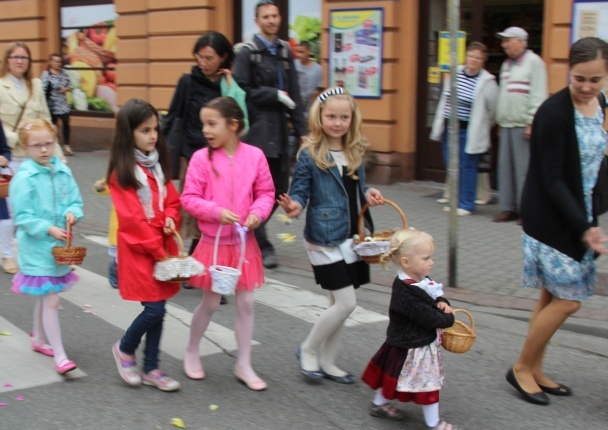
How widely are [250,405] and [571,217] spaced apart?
194cm

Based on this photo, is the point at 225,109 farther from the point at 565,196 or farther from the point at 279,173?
the point at 279,173

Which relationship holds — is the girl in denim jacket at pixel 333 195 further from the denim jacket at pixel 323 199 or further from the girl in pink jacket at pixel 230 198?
the girl in pink jacket at pixel 230 198

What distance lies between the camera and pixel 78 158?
15148 mm

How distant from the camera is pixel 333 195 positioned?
14.5 ft

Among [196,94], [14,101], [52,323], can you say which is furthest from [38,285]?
[14,101]

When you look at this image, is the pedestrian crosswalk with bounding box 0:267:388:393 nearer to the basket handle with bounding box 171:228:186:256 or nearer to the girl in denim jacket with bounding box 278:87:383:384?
the basket handle with bounding box 171:228:186:256

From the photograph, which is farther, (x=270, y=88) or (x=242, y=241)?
(x=270, y=88)

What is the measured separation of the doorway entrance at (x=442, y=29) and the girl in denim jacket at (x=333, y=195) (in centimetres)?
639

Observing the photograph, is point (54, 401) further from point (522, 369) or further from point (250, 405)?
point (522, 369)

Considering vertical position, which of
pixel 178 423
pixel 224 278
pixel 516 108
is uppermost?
pixel 516 108

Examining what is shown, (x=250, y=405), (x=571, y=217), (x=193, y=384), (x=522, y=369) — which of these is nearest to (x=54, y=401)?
(x=193, y=384)

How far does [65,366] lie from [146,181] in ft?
3.88

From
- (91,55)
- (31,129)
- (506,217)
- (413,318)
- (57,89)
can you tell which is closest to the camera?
(413,318)

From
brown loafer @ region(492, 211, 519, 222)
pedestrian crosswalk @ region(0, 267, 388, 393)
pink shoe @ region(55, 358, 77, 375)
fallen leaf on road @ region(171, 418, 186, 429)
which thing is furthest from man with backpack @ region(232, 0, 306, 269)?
brown loafer @ region(492, 211, 519, 222)
